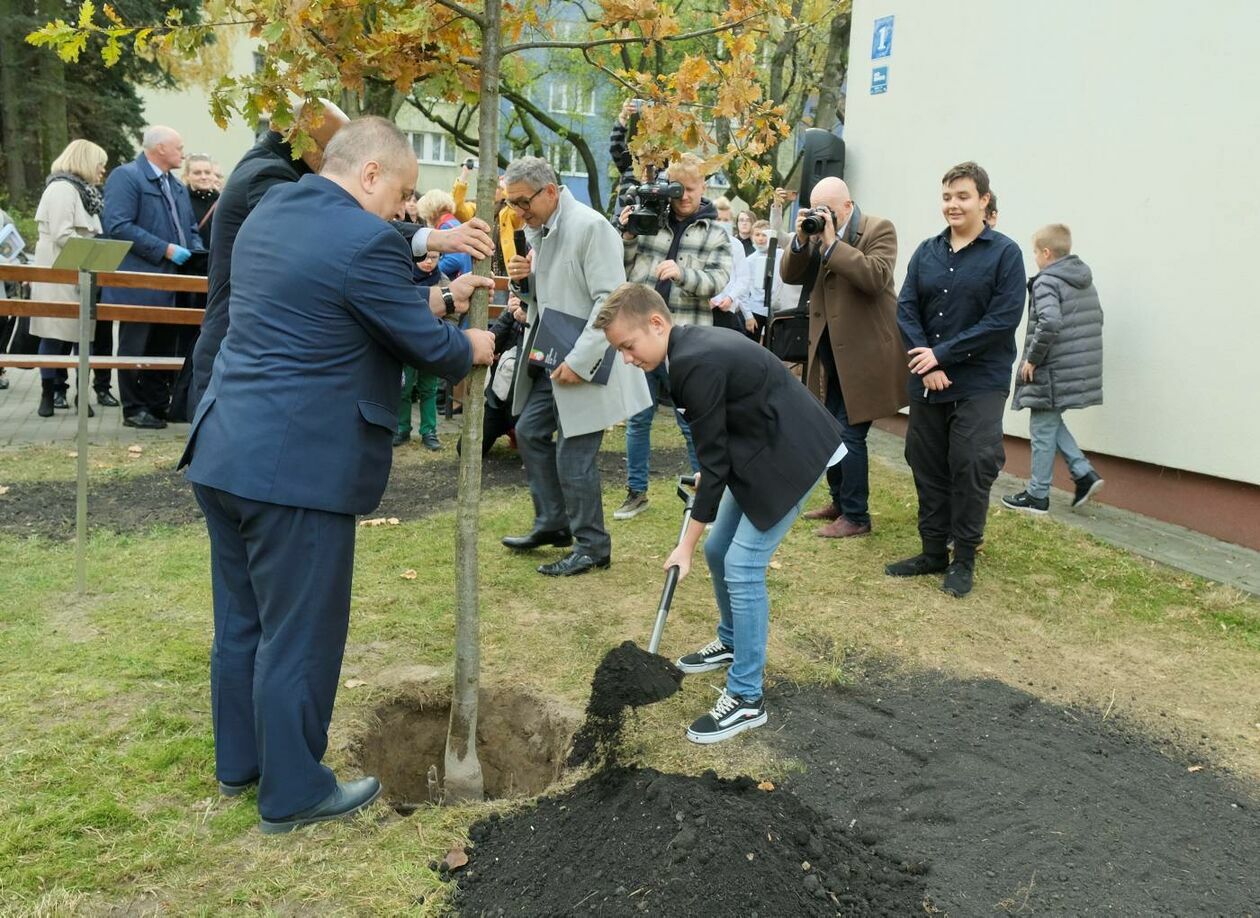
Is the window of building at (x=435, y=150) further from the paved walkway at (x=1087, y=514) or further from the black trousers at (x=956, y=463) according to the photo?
the black trousers at (x=956, y=463)

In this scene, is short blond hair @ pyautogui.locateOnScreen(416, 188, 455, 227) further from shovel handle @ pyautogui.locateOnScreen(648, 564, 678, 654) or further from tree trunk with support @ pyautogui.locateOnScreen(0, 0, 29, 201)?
tree trunk with support @ pyautogui.locateOnScreen(0, 0, 29, 201)

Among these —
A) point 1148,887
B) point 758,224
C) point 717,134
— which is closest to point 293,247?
point 717,134

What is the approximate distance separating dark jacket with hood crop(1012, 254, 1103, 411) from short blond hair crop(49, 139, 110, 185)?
800 cm

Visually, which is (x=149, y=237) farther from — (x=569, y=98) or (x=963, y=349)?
(x=569, y=98)

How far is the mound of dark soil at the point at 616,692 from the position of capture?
12.8 ft

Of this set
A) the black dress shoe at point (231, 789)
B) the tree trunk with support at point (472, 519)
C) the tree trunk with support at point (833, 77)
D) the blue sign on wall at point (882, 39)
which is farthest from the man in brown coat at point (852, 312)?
the tree trunk with support at point (833, 77)

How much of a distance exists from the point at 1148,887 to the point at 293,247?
10.4 ft

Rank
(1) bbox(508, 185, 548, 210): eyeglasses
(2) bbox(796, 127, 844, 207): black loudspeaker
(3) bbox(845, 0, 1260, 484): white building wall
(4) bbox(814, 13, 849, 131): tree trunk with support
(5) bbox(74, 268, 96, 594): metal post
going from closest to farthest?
(5) bbox(74, 268, 96, 594): metal post, (1) bbox(508, 185, 548, 210): eyeglasses, (3) bbox(845, 0, 1260, 484): white building wall, (2) bbox(796, 127, 844, 207): black loudspeaker, (4) bbox(814, 13, 849, 131): tree trunk with support

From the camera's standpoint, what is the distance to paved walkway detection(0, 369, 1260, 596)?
6410 mm

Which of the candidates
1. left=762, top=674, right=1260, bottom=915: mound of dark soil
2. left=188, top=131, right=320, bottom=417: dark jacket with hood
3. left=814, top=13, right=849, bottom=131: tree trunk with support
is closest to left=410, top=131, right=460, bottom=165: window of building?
left=814, top=13, right=849, bottom=131: tree trunk with support

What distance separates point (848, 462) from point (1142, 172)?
3.26m

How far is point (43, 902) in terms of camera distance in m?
2.86

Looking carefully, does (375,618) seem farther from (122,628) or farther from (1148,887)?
(1148,887)

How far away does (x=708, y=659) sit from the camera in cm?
462
